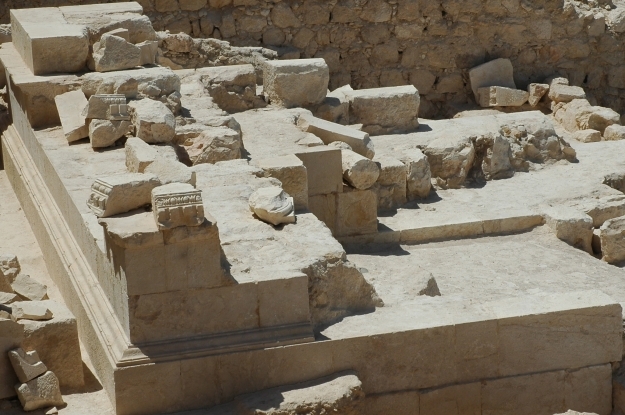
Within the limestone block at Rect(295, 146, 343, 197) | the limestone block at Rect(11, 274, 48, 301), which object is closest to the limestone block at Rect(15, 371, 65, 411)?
the limestone block at Rect(11, 274, 48, 301)

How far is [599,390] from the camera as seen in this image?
727 centimetres

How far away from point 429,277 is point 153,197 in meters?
2.42

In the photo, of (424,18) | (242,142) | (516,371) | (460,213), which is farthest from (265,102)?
(516,371)

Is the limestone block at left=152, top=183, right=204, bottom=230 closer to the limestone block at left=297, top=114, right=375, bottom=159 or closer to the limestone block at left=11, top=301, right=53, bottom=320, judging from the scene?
the limestone block at left=11, top=301, right=53, bottom=320

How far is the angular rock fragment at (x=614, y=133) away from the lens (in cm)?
1226

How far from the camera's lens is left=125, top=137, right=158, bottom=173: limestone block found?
763cm

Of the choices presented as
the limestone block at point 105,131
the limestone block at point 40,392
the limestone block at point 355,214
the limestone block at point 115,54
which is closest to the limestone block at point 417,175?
the limestone block at point 355,214

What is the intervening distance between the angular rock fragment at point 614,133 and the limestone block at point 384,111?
2428mm

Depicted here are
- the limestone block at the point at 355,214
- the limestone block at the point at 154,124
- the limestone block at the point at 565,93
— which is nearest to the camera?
the limestone block at the point at 154,124

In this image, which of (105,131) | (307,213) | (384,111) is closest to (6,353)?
(307,213)

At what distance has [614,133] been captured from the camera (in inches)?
484

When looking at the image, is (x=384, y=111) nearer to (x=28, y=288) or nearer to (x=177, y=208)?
(x=28, y=288)

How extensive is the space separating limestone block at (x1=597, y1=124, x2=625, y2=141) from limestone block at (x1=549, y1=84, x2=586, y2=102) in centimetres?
109

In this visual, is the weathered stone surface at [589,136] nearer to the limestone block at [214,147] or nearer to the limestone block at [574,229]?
the limestone block at [574,229]
